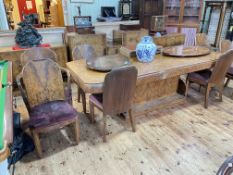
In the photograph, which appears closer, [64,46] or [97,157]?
[97,157]

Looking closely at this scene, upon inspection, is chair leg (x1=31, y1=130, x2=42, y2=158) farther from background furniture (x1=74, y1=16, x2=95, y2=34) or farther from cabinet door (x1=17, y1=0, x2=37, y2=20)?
cabinet door (x1=17, y1=0, x2=37, y2=20)

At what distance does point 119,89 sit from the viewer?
186 centimetres

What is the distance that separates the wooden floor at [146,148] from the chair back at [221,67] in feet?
A: 1.53

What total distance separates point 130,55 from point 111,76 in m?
1.08

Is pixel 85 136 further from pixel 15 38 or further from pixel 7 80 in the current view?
pixel 15 38

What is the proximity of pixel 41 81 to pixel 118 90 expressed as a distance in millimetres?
852

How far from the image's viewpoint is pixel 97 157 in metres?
1.94

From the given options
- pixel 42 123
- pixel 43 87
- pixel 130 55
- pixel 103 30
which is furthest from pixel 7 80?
pixel 103 30

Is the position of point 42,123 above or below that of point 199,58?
below

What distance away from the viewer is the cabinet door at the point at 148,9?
17.8 feet

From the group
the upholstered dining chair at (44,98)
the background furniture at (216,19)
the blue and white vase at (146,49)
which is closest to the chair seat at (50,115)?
the upholstered dining chair at (44,98)

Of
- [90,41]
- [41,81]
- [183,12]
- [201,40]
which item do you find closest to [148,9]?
[183,12]

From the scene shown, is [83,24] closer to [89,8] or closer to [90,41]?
[90,41]

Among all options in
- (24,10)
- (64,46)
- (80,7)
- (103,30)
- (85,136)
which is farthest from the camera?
(24,10)
